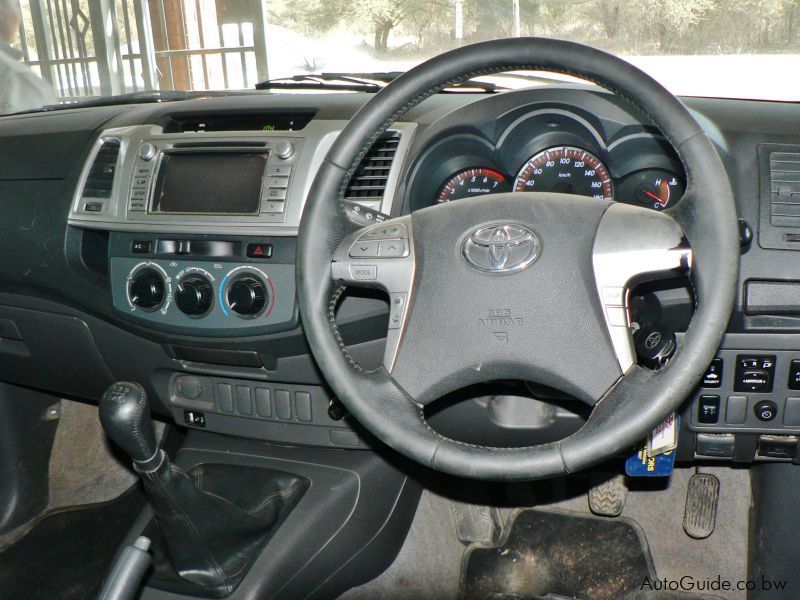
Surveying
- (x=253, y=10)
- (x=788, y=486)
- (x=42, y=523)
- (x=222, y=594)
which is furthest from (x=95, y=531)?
(x=788, y=486)

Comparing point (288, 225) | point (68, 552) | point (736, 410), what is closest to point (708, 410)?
point (736, 410)

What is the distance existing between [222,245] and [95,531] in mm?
1214

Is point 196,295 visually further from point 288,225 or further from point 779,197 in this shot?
point 779,197

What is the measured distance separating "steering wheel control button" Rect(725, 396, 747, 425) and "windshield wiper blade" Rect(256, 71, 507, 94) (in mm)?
787

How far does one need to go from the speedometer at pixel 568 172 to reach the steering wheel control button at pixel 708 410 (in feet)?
1.45

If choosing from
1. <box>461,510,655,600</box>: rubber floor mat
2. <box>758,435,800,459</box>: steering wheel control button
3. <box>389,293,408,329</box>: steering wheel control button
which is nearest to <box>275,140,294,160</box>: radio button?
<box>389,293,408,329</box>: steering wheel control button

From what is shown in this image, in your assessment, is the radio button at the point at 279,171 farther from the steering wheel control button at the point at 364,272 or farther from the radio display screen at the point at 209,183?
the steering wheel control button at the point at 364,272

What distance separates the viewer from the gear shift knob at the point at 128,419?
1.32m

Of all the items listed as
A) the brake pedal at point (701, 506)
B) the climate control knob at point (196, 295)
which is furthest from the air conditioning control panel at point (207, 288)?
the brake pedal at point (701, 506)

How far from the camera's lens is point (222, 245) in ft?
5.11

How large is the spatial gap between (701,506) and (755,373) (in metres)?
0.68

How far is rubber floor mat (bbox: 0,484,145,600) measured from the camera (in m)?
2.11

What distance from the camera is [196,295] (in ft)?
5.05

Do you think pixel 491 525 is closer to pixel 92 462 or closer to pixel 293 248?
pixel 293 248
